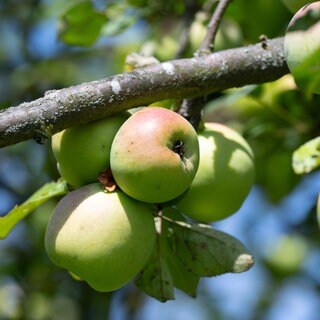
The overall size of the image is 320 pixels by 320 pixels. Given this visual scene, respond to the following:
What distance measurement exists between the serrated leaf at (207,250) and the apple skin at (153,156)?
150mm

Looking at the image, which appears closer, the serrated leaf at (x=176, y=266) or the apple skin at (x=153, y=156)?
the apple skin at (x=153, y=156)

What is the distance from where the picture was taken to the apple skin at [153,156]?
97 cm

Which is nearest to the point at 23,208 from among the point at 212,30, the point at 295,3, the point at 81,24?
the point at 212,30

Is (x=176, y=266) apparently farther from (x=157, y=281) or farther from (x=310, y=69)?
(x=310, y=69)

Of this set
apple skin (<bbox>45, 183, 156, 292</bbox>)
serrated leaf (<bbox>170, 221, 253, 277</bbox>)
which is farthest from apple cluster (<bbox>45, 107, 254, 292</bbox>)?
serrated leaf (<bbox>170, 221, 253, 277</bbox>)

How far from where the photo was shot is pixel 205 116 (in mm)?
1814

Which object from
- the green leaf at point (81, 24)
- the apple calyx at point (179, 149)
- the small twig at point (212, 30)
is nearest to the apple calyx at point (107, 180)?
the apple calyx at point (179, 149)

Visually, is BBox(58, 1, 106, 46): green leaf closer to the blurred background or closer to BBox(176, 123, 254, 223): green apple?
the blurred background

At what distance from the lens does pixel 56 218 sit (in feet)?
3.40

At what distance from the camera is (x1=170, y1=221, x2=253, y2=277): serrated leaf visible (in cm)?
108

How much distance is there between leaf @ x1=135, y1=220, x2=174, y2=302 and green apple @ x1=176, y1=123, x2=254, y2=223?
0.30ft

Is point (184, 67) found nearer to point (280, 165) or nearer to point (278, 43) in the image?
point (278, 43)

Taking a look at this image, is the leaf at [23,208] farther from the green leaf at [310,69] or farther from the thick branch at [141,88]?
the green leaf at [310,69]

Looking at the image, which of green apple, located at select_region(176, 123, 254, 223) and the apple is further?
green apple, located at select_region(176, 123, 254, 223)
